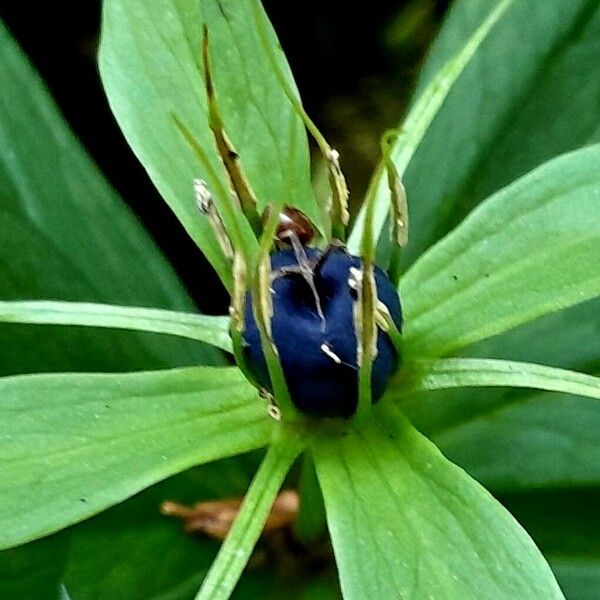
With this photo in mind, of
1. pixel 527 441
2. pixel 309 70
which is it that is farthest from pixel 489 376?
pixel 309 70

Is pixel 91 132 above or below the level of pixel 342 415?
above

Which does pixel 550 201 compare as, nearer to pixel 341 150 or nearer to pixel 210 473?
pixel 210 473

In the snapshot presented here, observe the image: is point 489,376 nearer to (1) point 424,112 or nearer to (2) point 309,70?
(1) point 424,112

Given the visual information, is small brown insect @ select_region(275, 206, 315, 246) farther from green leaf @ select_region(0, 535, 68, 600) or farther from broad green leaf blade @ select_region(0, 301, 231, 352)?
green leaf @ select_region(0, 535, 68, 600)

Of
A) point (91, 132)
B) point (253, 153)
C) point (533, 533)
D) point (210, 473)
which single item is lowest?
point (533, 533)

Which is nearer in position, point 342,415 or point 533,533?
point 342,415

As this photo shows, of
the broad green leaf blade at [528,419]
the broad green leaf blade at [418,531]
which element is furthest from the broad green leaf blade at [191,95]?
the broad green leaf blade at [528,419]

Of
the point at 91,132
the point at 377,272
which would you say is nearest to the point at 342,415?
the point at 377,272
